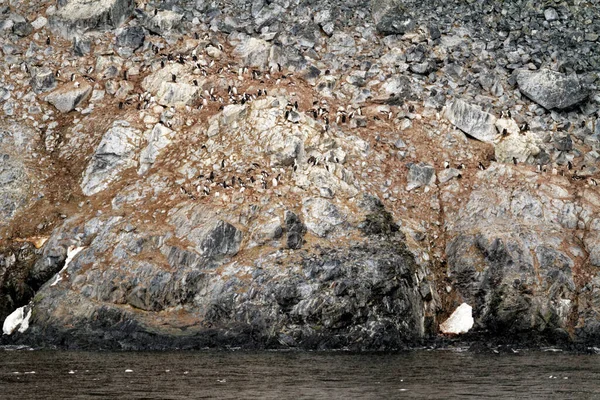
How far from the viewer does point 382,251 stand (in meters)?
54.4

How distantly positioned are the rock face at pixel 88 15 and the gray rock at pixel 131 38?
7.33 feet

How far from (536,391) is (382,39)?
44.1m

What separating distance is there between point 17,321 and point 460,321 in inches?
1165

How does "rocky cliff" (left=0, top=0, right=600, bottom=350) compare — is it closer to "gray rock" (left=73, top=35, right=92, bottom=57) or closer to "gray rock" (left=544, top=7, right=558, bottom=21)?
"gray rock" (left=544, top=7, right=558, bottom=21)

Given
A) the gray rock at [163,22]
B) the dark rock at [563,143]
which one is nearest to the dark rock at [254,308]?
the dark rock at [563,143]

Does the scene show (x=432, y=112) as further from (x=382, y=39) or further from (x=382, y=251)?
(x=382, y=251)

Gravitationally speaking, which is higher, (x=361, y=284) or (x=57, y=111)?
(x=57, y=111)

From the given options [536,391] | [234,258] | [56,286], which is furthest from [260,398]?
[56,286]

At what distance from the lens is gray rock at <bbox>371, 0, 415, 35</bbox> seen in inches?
2908

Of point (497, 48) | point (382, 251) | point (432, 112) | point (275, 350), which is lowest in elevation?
point (275, 350)

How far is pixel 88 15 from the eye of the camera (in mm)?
74312

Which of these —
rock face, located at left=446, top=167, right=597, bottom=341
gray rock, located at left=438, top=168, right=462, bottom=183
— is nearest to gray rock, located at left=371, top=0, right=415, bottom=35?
gray rock, located at left=438, top=168, right=462, bottom=183

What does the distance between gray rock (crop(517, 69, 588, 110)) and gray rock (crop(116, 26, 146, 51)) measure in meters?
33.6

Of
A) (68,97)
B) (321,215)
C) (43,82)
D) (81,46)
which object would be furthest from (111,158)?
(321,215)
